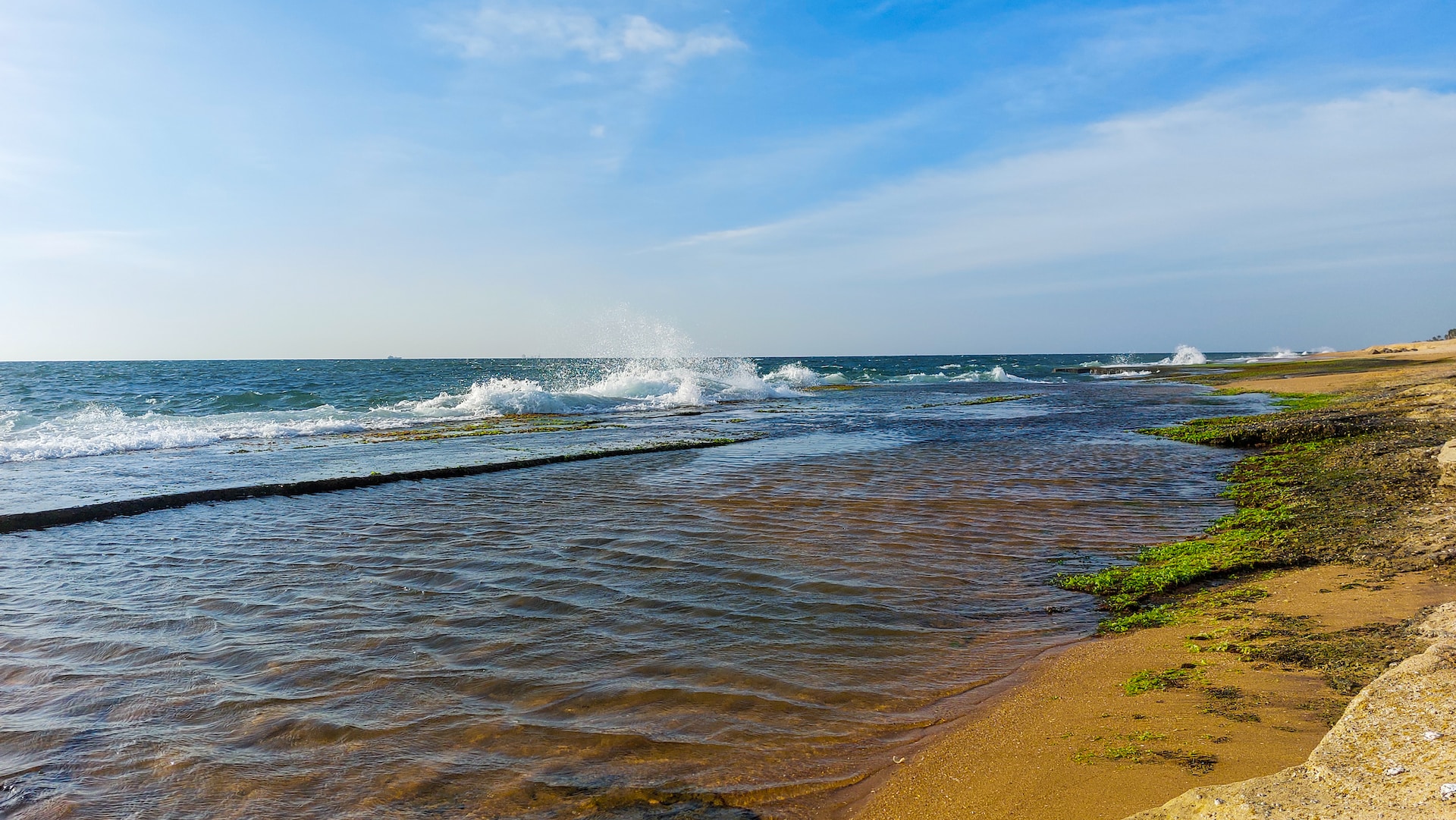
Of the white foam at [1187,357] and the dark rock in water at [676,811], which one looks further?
the white foam at [1187,357]

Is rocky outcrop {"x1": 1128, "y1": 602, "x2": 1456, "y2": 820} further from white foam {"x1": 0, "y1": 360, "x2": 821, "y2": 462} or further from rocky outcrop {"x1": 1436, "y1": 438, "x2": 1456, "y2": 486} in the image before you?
white foam {"x1": 0, "y1": 360, "x2": 821, "y2": 462}

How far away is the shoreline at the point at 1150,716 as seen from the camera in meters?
3.19

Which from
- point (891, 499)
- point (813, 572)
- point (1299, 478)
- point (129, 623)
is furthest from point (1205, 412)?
point (129, 623)

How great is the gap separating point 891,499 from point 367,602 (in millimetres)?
7017

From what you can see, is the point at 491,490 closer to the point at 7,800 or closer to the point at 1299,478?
the point at 7,800

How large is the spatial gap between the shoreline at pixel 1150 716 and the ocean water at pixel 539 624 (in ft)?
0.88

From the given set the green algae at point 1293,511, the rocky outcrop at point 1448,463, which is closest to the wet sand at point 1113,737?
the green algae at point 1293,511

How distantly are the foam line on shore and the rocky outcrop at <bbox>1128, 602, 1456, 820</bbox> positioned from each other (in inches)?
518

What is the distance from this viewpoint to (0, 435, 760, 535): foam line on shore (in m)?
9.93

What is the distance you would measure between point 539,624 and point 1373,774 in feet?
16.3

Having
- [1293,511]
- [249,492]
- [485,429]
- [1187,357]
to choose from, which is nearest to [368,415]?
[485,429]

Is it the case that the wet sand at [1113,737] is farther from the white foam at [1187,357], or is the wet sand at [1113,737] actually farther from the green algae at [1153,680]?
the white foam at [1187,357]

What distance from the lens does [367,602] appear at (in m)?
6.27

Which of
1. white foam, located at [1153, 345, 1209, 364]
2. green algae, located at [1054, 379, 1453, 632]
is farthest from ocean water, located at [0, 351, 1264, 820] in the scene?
white foam, located at [1153, 345, 1209, 364]
